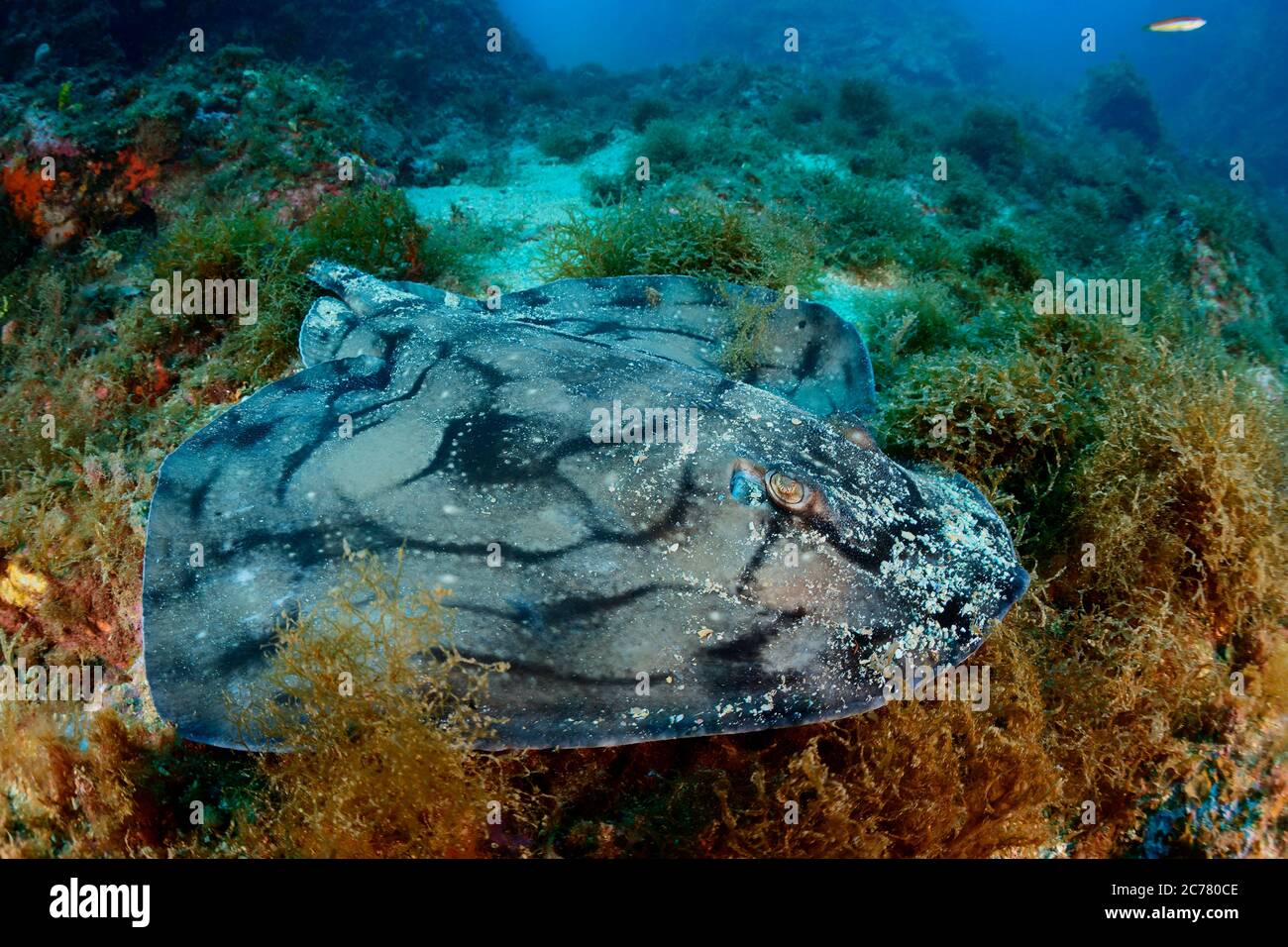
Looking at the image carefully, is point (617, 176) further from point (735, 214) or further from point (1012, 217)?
point (1012, 217)

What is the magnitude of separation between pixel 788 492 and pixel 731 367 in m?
1.99

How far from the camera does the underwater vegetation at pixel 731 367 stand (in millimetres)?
2510

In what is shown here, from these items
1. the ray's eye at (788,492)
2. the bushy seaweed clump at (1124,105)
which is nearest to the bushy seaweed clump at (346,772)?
the ray's eye at (788,492)

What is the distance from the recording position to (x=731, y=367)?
14.8 feet

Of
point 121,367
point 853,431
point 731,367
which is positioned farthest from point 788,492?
point 121,367

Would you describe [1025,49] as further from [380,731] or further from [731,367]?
[380,731]

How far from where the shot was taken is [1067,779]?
2873 millimetres

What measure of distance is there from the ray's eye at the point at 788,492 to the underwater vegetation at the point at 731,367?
916 millimetres

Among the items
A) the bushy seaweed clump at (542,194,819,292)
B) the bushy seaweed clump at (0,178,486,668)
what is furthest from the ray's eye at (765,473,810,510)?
the bushy seaweed clump at (0,178,486,668)

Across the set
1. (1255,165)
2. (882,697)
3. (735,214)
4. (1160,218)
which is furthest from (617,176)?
(1255,165)

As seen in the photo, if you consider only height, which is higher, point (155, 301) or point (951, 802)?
point (155, 301)

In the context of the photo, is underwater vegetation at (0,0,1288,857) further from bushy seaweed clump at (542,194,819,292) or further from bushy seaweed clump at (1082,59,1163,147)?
bushy seaweed clump at (1082,59,1163,147)

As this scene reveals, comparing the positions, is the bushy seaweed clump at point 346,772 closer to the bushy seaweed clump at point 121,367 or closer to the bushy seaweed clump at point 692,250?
the bushy seaweed clump at point 121,367
